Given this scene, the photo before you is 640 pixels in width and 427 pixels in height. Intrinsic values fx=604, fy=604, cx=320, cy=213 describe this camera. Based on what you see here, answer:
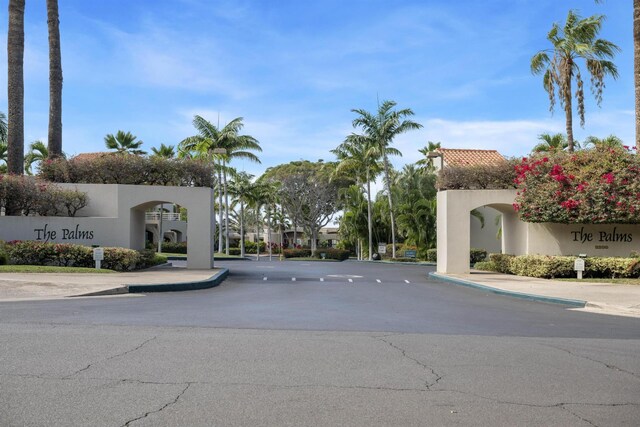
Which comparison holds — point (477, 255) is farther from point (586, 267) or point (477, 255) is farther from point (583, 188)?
point (583, 188)

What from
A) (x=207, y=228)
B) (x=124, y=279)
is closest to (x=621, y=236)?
(x=207, y=228)

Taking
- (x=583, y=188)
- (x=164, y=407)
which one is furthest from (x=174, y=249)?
(x=164, y=407)

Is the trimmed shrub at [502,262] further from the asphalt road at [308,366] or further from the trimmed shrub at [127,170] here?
the trimmed shrub at [127,170]

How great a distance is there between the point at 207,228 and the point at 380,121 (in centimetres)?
2223

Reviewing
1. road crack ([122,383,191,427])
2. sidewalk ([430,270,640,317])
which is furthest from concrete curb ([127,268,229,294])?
road crack ([122,383,191,427])

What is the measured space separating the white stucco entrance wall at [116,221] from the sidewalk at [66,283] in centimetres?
444

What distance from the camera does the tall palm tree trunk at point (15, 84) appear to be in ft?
81.4

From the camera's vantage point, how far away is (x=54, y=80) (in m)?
27.0

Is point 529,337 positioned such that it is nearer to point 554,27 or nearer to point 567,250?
point 567,250

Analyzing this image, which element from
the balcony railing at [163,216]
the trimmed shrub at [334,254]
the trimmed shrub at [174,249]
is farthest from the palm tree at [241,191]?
the balcony railing at [163,216]

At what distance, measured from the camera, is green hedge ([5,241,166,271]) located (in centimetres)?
2123

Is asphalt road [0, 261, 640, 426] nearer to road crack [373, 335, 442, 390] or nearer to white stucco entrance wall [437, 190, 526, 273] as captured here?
road crack [373, 335, 442, 390]

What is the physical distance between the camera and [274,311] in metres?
12.9

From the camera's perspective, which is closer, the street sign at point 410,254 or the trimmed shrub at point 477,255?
the trimmed shrub at point 477,255
